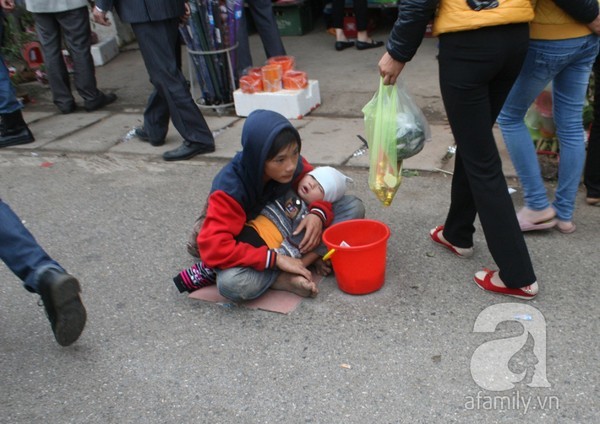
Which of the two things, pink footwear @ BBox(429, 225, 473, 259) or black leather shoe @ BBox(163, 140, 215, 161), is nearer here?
pink footwear @ BBox(429, 225, 473, 259)

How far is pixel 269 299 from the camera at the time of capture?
2861 mm

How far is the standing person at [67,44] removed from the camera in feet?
18.0

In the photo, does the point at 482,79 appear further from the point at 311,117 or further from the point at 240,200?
the point at 311,117

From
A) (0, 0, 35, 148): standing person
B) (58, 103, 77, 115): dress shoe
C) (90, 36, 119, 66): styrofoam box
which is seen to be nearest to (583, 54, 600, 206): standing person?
(0, 0, 35, 148): standing person

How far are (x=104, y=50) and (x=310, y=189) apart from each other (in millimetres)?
5448

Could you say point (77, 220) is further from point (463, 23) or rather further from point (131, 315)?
point (463, 23)

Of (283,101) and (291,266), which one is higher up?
(291,266)

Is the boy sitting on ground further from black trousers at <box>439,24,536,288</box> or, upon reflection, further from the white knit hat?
black trousers at <box>439,24,536,288</box>

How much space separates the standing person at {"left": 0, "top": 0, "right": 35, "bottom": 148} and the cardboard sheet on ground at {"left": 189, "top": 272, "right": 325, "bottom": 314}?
9.99 feet

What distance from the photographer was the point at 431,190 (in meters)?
3.74

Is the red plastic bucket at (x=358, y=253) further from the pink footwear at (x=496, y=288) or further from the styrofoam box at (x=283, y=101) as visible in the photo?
the styrofoam box at (x=283, y=101)

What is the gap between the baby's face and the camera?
296 centimetres

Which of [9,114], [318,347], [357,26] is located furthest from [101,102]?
[318,347]

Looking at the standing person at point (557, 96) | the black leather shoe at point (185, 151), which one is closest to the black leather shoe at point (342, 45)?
the black leather shoe at point (185, 151)
